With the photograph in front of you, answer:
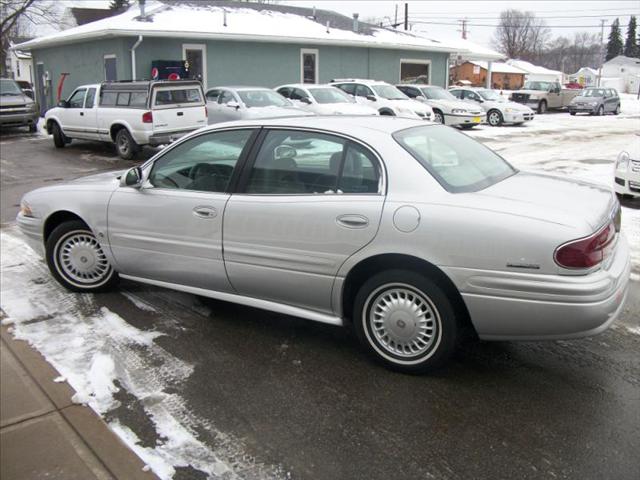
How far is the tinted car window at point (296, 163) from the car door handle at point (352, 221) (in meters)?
0.26

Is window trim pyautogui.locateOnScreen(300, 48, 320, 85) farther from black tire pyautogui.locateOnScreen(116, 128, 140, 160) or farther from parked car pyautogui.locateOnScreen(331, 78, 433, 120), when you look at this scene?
black tire pyautogui.locateOnScreen(116, 128, 140, 160)

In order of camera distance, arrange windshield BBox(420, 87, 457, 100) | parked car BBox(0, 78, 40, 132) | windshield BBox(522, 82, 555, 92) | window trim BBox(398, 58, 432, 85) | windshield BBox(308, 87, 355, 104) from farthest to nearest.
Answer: windshield BBox(522, 82, 555, 92) < window trim BBox(398, 58, 432, 85) < windshield BBox(420, 87, 457, 100) < parked car BBox(0, 78, 40, 132) < windshield BBox(308, 87, 355, 104)

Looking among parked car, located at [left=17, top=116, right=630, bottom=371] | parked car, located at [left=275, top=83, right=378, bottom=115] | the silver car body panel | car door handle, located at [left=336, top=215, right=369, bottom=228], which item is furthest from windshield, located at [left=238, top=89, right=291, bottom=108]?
car door handle, located at [left=336, top=215, right=369, bottom=228]

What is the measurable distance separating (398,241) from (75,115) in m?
13.9

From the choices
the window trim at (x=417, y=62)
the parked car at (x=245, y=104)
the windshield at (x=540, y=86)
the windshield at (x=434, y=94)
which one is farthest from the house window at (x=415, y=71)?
the parked car at (x=245, y=104)

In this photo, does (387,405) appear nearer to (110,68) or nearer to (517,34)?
(110,68)

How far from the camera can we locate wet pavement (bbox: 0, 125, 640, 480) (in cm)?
291

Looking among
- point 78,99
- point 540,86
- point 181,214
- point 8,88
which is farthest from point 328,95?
point 540,86

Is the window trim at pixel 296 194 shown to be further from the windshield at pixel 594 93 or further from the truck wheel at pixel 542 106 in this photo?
the windshield at pixel 594 93

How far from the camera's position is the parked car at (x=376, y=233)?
3.28 m

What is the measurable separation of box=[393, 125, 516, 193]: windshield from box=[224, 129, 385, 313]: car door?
1.07 feet

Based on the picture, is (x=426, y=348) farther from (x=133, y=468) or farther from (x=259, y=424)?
(x=133, y=468)

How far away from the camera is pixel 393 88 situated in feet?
67.4

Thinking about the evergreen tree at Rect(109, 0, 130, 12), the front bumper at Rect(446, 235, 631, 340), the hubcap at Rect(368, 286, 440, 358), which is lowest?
the hubcap at Rect(368, 286, 440, 358)
